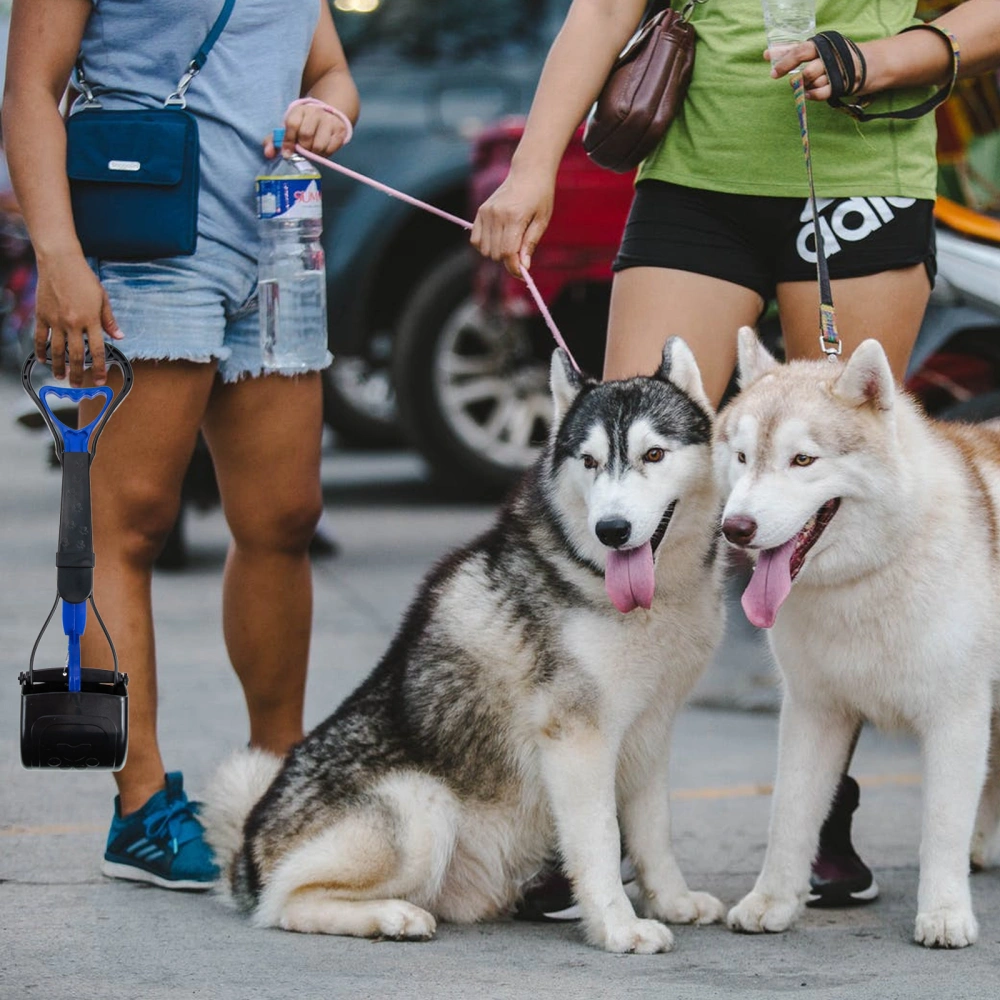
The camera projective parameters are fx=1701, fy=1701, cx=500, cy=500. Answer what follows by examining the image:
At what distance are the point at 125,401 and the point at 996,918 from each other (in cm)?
216

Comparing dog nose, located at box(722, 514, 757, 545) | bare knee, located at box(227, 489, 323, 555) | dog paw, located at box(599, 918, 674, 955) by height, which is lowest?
dog paw, located at box(599, 918, 674, 955)

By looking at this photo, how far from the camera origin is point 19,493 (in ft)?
35.7

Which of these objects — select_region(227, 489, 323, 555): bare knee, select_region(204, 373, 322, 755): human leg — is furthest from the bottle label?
select_region(227, 489, 323, 555): bare knee

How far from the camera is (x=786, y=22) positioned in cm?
342

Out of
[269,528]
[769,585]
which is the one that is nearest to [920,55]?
[769,585]

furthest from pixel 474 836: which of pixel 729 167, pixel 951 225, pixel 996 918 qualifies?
pixel 951 225

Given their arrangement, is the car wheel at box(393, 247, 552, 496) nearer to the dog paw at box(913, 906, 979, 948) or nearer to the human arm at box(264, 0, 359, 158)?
the human arm at box(264, 0, 359, 158)

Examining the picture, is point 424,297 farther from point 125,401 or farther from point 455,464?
point 125,401

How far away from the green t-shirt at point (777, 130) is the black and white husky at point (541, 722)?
0.43 metres

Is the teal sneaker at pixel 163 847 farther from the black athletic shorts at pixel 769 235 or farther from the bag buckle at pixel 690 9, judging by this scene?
the bag buckle at pixel 690 9

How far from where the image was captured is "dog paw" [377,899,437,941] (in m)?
3.44

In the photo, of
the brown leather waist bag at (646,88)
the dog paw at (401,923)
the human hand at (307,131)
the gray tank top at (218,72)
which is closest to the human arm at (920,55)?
the brown leather waist bag at (646,88)

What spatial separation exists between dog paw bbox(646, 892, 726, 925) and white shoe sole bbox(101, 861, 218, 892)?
98cm

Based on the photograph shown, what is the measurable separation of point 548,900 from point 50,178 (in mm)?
1869
